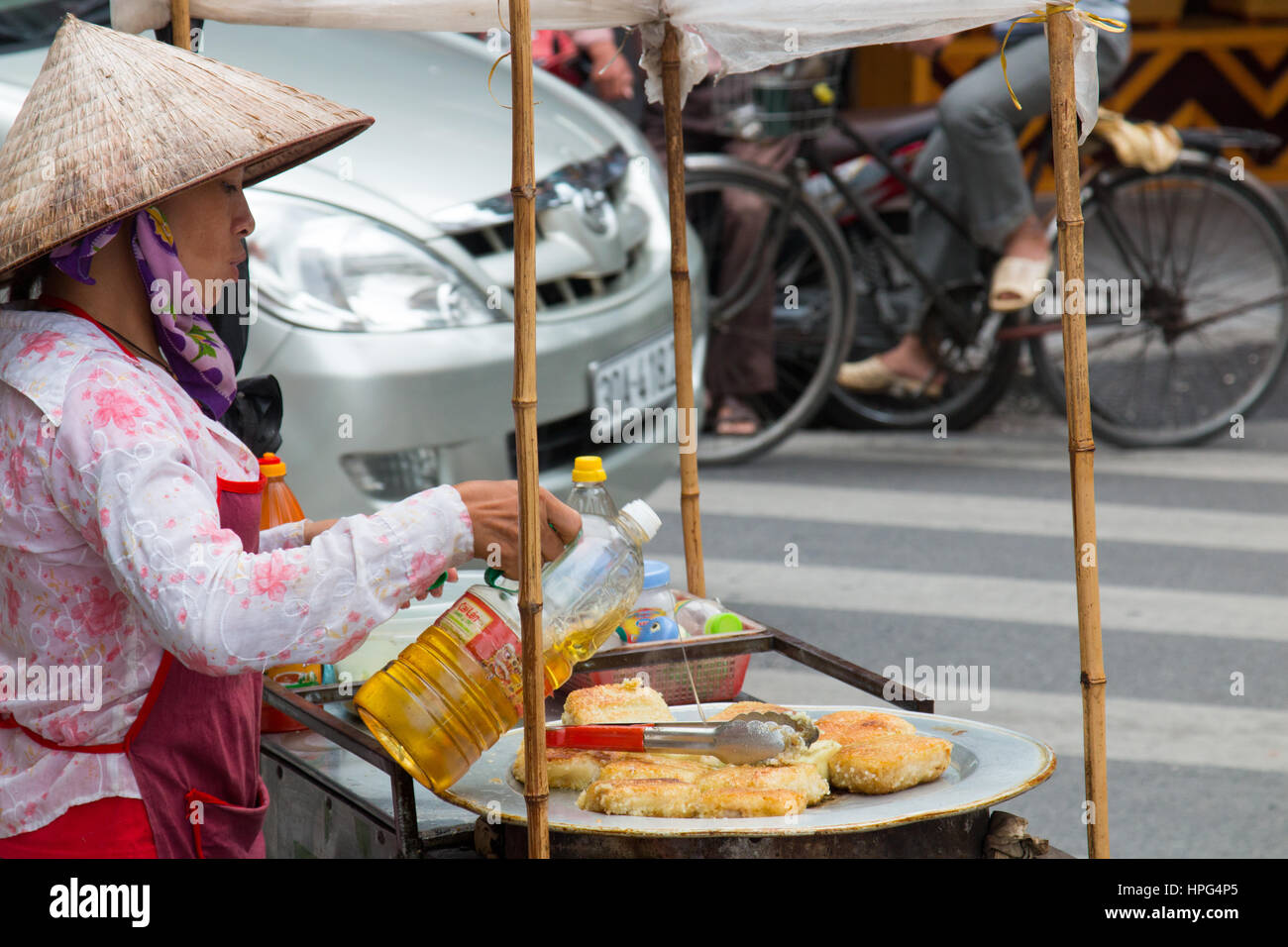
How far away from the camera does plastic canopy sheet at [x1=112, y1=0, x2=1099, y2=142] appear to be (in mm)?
1939

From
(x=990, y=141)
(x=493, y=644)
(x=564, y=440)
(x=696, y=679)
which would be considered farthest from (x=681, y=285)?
(x=990, y=141)

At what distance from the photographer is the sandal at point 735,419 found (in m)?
6.44

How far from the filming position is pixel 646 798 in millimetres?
1827

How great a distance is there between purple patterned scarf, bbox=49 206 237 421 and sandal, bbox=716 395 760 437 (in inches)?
182

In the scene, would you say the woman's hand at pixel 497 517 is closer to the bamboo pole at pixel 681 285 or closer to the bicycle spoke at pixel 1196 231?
the bamboo pole at pixel 681 285

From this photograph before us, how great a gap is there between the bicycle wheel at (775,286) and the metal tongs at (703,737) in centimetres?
406

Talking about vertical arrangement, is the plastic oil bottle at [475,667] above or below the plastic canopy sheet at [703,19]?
below

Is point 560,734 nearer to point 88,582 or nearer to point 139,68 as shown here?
point 88,582

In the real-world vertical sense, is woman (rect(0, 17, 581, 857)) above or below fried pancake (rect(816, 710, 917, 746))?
above

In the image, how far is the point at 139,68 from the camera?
1787 millimetres

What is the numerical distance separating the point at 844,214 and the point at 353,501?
3.46 m

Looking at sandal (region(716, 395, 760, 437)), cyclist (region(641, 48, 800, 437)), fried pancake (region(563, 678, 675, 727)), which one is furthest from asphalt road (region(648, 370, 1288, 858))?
fried pancake (region(563, 678, 675, 727))

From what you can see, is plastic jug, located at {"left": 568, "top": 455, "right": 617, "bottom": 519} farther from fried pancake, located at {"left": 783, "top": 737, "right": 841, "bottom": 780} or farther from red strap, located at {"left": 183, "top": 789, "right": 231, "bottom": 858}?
red strap, located at {"left": 183, "top": 789, "right": 231, "bottom": 858}

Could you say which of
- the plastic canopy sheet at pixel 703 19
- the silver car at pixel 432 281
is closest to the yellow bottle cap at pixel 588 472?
the plastic canopy sheet at pixel 703 19
